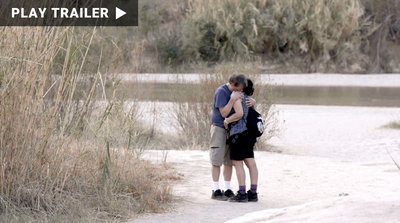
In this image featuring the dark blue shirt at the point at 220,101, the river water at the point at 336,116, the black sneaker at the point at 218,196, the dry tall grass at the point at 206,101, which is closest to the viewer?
the dark blue shirt at the point at 220,101

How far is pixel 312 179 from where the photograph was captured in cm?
702

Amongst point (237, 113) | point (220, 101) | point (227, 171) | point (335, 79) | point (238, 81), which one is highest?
point (335, 79)

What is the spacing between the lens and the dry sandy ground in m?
2.60

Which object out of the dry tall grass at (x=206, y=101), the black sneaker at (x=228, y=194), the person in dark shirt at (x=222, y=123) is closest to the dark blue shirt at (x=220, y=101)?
the person in dark shirt at (x=222, y=123)

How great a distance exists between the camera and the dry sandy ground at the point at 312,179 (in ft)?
8.54

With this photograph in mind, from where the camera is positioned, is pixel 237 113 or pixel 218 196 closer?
pixel 237 113

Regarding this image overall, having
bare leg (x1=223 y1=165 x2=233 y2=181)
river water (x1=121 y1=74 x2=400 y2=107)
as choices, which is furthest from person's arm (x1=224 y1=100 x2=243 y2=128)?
river water (x1=121 y1=74 x2=400 y2=107)

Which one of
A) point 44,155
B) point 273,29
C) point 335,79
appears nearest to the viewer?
point 44,155

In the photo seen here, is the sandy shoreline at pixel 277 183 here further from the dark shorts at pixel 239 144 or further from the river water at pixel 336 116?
the river water at pixel 336 116

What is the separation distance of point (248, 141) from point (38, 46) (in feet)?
7.36

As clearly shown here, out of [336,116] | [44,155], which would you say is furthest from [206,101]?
[336,116]

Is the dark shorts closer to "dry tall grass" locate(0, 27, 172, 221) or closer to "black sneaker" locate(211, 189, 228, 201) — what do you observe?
"black sneaker" locate(211, 189, 228, 201)

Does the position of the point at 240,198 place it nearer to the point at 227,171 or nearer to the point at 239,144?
the point at 227,171

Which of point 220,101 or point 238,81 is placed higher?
point 238,81
